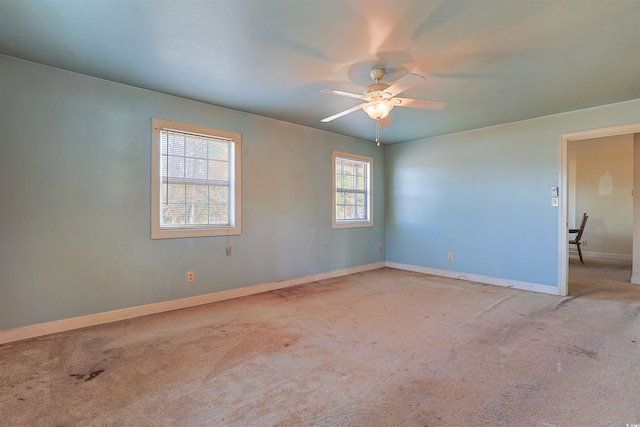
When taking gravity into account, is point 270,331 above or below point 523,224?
below

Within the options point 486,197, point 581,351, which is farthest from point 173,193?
point 486,197

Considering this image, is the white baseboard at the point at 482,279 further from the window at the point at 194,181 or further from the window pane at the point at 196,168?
the window pane at the point at 196,168

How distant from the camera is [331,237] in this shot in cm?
503

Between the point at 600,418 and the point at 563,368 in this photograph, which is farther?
the point at 563,368

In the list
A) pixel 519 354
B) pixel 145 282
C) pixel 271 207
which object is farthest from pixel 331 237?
pixel 519 354

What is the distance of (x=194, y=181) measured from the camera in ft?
11.7

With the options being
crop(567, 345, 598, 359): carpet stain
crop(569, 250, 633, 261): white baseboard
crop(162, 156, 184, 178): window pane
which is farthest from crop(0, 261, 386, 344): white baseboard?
crop(569, 250, 633, 261): white baseboard

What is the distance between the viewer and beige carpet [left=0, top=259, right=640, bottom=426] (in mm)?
1649

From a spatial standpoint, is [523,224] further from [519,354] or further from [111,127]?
[111,127]

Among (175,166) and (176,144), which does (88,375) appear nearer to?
(175,166)

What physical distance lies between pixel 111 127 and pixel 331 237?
328 cm

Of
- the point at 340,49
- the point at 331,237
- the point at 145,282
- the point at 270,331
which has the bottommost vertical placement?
the point at 270,331

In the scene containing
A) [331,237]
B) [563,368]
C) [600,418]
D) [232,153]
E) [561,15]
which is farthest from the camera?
[331,237]

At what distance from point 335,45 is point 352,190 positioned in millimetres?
3285
